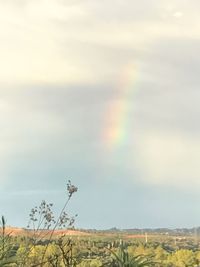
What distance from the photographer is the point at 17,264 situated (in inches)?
350

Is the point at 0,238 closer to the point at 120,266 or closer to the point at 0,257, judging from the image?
the point at 0,257

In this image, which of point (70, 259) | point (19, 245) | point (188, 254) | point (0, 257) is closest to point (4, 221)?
point (0, 257)

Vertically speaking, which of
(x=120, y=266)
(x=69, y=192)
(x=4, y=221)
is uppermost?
(x=69, y=192)

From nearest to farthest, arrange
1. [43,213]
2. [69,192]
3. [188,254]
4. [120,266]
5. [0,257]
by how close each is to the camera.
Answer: [0,257] → [120,266] → [69,192] → [43,213] → [188,254]

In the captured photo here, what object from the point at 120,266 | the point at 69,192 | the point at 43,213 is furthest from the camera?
the point at 43,213

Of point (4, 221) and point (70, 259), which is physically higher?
point (4, 221)

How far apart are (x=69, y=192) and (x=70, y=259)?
51.7 inches

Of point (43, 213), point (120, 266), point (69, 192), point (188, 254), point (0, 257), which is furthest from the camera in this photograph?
point (188, 254)

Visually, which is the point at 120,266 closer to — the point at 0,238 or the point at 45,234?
the point at 45,234

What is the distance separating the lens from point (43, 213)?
10.2 meters

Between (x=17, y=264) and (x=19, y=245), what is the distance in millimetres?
1925

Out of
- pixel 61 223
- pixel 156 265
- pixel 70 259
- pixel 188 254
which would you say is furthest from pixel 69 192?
pixel 188 254

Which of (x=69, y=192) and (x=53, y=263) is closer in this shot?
(x=53, y=263)

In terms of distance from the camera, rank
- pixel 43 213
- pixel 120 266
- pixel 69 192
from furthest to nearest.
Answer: pixel 43 213, pixel 69 192, pixel 120 266
